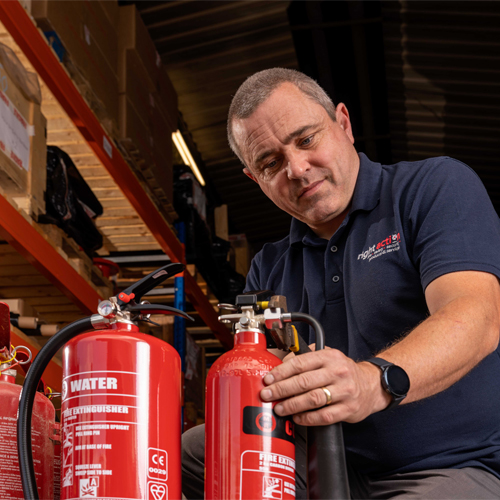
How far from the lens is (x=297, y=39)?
25.3 ft

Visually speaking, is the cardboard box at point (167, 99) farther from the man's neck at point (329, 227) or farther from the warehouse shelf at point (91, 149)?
the man's neck at point (329, 227)

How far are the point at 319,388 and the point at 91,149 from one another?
384 centimetres

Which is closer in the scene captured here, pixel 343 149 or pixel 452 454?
pixel 452 454

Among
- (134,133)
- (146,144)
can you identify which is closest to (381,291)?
(134,133)

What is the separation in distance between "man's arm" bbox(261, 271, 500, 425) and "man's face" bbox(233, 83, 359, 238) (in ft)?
2.34

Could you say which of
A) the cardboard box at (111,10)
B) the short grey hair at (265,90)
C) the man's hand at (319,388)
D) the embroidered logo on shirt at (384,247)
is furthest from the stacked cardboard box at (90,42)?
the man's hand at (319,388)

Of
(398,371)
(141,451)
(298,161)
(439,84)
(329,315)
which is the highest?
(439,84)

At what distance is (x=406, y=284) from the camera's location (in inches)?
77.4

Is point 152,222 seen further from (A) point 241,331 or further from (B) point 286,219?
(B) point 286,219

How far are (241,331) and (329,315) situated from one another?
0.77m

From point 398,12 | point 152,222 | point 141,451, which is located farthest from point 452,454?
point 398,12

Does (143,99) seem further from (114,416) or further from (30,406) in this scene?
(114,416)

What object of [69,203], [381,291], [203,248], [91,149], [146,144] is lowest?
[381,291]

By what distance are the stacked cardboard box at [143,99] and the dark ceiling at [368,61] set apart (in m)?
1.26
